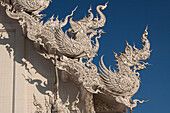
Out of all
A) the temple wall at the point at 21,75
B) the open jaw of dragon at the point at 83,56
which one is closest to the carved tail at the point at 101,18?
the open jaw of dragon at the point at 83,56

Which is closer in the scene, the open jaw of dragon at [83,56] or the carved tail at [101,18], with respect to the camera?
the open jaw of dragon at [83,56]

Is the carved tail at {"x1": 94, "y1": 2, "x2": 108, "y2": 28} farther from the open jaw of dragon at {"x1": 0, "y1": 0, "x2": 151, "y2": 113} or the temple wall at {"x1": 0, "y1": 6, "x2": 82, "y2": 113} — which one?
the temple wall at {"x1": 0, "y1": 6, "x2": 82, "y2": 113}

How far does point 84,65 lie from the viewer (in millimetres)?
9227

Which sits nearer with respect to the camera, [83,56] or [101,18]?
[83,56]

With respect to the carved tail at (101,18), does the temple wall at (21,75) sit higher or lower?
lower

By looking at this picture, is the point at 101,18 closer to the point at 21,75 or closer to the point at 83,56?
the point at 83,56

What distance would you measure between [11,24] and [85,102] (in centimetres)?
228

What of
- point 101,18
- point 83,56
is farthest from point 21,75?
point 101,18

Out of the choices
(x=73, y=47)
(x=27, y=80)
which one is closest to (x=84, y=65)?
(x=73, y=47)

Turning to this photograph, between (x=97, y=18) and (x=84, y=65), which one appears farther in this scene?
(x=97, y=18)

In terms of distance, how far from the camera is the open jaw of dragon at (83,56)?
907 cm

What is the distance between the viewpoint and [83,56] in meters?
9.40

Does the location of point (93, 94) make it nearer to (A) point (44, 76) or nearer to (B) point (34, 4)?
(A) point (44, 76)

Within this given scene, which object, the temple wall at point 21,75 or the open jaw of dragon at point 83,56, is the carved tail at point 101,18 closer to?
the open jaw of dragon at point 83,56
